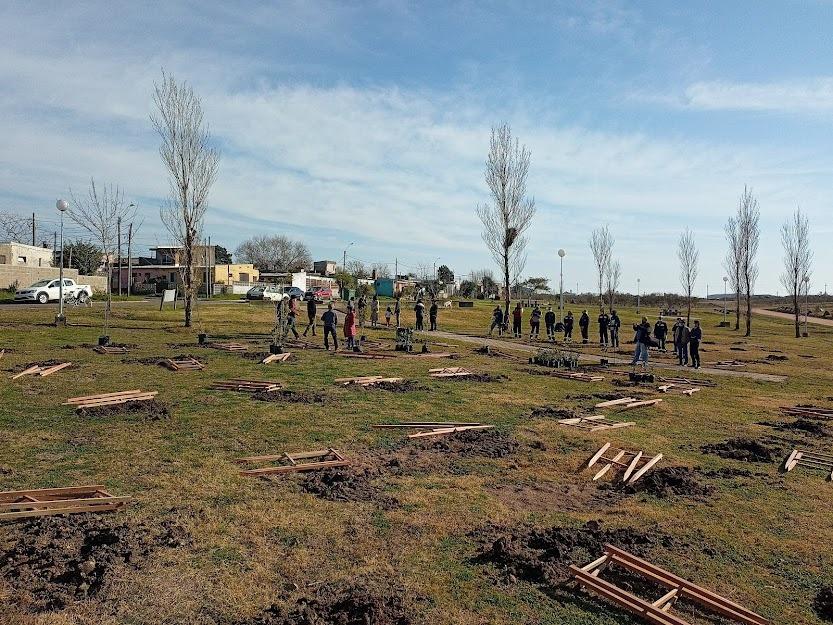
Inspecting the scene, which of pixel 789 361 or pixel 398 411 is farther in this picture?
pixel 789 361

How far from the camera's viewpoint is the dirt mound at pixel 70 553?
4809 mm

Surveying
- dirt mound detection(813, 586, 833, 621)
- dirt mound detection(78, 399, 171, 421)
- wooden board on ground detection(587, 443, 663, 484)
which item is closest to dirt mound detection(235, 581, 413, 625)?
dirt mound detection(813, 586, 833, 621)

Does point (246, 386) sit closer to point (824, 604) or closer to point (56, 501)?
point (56, 501)

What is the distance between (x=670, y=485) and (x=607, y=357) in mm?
18076

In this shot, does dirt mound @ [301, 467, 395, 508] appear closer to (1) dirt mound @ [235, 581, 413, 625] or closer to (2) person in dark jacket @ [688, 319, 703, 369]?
(1) dirt mound @ [235, 581, 413, 625]

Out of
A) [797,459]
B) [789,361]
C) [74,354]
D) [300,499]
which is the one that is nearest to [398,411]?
[300,499]

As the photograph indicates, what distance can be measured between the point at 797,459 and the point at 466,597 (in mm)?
7630

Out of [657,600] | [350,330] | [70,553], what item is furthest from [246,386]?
[657,600]

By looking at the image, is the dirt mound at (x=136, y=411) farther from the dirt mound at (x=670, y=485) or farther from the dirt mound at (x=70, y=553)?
the dirt mound at (x=670, y=485)

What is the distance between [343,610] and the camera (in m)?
4.72

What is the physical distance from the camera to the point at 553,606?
4969 mm

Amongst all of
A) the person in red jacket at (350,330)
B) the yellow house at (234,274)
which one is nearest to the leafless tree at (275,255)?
the yellow house at (234,274)

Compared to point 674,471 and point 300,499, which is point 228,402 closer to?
point 300,499

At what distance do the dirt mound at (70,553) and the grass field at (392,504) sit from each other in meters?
0.04
